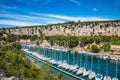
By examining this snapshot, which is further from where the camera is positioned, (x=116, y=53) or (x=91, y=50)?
(x=91, y=50)

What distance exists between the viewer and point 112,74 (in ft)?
265

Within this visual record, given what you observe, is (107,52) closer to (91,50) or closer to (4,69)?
(91,50)

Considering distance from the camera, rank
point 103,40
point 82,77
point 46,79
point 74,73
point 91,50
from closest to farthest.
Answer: point 46,79, point 82,77, point 74,73, point 91,50, point 103,40

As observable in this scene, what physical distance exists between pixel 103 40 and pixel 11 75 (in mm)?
105370

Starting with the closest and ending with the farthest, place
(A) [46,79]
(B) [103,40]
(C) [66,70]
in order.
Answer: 1. (A) [46,79]
2. (C) [66,70]
3. (B) [103,40]

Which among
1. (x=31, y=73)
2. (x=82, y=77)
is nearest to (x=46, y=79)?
(x=31, y=73)

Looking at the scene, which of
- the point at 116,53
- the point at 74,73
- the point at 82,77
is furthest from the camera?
the point at 116,53

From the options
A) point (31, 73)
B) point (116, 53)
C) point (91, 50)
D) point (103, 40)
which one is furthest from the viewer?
point (103, 40)

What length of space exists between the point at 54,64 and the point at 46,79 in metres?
37.9

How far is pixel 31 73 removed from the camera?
221 feet

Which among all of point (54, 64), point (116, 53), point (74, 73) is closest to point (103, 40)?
point (116, 53)

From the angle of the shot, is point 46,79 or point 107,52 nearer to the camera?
point 46,79

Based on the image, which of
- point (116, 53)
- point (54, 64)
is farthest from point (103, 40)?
point (54, 64)

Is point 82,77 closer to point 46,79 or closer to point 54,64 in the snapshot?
point 46,79
